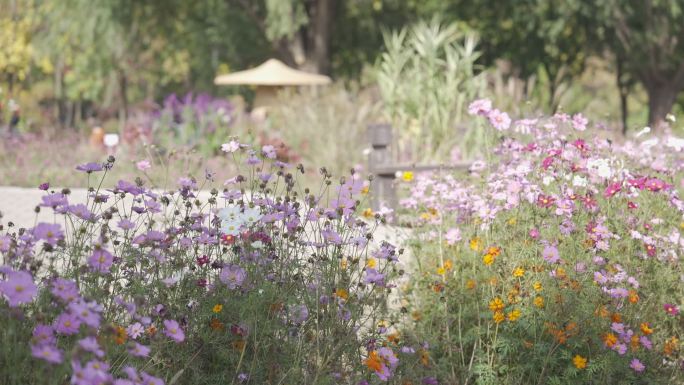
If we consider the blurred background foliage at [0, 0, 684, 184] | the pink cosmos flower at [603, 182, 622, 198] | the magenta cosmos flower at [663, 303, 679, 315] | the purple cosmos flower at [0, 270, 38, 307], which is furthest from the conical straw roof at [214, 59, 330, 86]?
the purple cosmos flower at [0, 270, 38, 307]

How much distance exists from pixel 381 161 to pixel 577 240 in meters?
4.39

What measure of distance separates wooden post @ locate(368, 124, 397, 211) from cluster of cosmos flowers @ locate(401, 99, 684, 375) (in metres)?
2.84

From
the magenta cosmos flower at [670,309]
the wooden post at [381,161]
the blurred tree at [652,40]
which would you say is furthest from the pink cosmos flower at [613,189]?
the blurred tree at [652,40]

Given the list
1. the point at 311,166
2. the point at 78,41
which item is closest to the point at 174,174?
the point at 311,166

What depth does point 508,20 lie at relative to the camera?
84.1 ft

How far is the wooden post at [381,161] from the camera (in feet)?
27.1

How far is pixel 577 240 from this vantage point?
14.0ft

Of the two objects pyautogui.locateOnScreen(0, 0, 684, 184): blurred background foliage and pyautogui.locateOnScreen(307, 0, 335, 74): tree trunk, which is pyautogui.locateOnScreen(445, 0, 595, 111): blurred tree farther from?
pyautogui.locateOnScreen(307, 0, 335, 74): tree trunk

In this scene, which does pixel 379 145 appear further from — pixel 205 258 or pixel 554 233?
pixel 205 258

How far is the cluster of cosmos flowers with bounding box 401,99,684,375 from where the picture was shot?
386 cm

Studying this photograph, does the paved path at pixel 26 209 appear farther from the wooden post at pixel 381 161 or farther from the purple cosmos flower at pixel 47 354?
the purple cosmos flower at pixel 47 354

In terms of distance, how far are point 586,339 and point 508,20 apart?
74.9ft

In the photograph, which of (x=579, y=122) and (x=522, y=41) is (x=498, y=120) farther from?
(x=522, y=41)

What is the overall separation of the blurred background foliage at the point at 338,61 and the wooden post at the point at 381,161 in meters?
0.90
